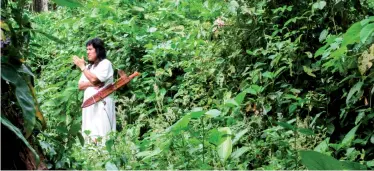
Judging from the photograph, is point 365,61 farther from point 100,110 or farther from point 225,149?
point 100,110

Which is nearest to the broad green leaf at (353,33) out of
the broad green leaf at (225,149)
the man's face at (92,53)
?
the broad green leaf at (225,149)

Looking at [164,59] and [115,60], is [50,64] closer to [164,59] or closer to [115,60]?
[115,60]

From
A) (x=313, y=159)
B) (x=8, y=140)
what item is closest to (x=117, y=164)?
(x=8, y=140)

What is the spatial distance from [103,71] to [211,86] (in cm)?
115

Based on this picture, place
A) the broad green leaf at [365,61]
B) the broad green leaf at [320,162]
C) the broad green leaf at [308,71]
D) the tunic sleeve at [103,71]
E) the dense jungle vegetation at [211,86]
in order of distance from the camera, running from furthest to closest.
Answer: the tunic sleeve at [103,71]
the broad green leaf at [308,71]
the broad green leaf at [365,61]
the dense jungle vegetation at [211,86]
the broad green leaf at [320,162]

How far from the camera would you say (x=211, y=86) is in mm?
4621

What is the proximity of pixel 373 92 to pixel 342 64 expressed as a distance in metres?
0.24

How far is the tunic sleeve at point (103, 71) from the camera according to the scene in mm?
5031

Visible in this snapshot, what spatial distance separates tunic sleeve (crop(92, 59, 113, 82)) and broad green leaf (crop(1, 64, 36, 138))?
12.3 ft

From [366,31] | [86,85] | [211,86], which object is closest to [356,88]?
[366,31]

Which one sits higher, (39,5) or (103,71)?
(39,5)

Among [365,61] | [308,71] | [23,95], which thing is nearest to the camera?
[23,95]

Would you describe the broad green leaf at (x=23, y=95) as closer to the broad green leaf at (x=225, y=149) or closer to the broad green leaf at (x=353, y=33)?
the broad green leaf at (x=225, y=149)

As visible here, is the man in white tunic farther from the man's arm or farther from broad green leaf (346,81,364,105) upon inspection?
broad green leaf (346,81,364,105)
